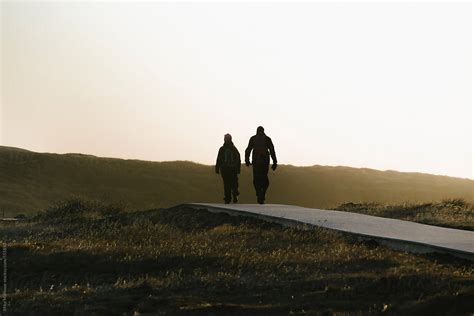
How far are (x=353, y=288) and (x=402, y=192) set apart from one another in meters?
54.6

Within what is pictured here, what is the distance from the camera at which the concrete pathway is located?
16203mm

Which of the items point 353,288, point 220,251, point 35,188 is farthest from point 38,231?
point 35,188

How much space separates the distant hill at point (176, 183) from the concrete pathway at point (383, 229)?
26.1m

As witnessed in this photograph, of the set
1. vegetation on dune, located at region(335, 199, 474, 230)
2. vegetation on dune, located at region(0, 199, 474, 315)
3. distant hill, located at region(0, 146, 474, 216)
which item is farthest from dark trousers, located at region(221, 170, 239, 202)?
distant hill, located at region(0, 146, 474, 216)

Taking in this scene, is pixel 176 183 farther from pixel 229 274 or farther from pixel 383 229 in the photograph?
pixel 229 274

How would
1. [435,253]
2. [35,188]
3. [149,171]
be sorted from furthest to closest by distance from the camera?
[149,171] → [35,188] → [435,253]

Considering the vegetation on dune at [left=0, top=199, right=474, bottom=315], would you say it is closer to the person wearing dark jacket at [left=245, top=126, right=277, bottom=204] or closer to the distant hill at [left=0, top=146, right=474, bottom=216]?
the person wearing dark jacket at [left=245, top=126, right=277, bottom=204]

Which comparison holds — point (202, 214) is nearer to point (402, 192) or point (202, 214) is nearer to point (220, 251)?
point (220, 251)

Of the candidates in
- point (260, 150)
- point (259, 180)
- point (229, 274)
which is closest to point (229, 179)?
point (259, 180)

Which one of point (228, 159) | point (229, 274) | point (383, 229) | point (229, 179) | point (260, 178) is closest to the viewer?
point (229, 274)

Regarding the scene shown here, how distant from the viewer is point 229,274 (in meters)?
14.0

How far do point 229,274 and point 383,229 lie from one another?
6.31 meters

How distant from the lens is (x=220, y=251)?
16.5 m

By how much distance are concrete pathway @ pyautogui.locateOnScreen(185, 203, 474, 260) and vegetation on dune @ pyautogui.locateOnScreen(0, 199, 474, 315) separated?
0.30 meters
